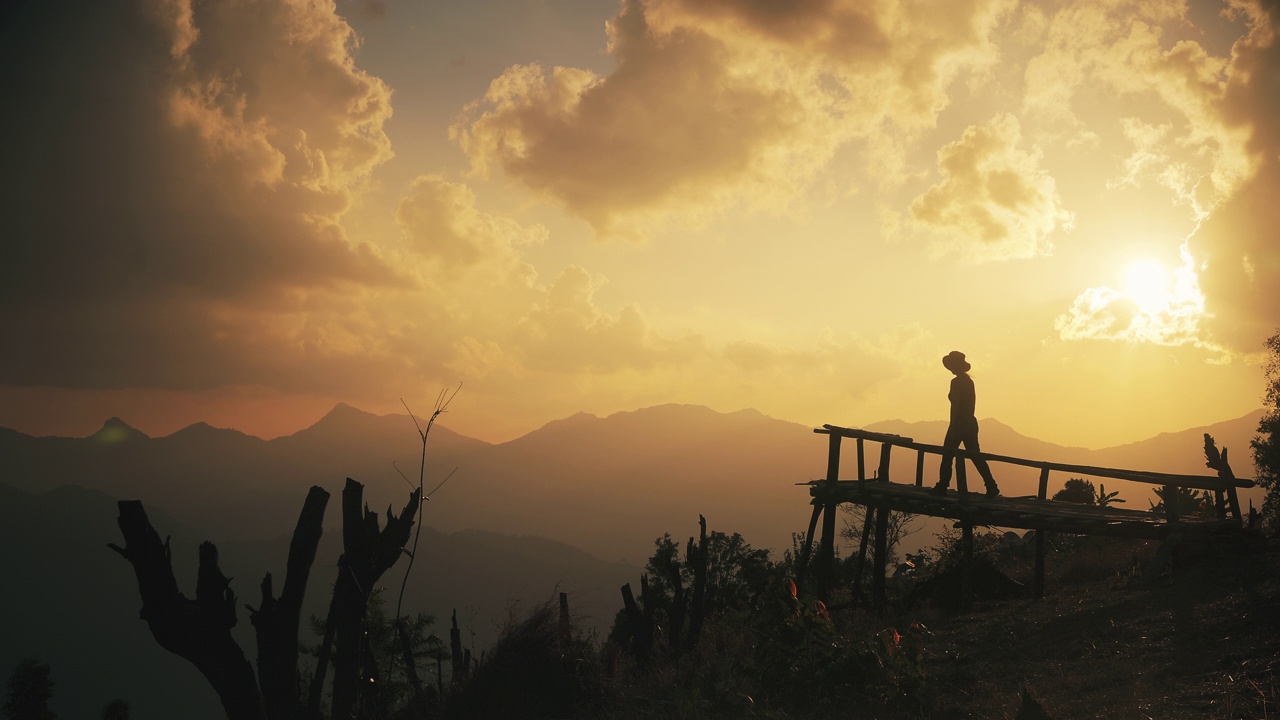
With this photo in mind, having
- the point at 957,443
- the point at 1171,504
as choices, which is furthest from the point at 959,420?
the point at 1171,504

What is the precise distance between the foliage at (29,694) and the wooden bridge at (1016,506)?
46408 mm

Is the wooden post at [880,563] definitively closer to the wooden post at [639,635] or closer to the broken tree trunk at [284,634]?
the wooden post at [639,635]

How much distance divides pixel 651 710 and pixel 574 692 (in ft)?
5.27

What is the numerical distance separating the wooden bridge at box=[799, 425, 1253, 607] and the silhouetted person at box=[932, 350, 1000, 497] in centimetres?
20

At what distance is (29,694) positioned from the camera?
39.2 m

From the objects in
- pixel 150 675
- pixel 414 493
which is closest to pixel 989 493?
pixel 414 493

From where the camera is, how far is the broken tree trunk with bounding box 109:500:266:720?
6.35 metres

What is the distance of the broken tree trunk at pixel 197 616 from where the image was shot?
6352 mm

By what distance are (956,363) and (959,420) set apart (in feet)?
3.70

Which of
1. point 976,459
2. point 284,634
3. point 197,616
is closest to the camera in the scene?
point 197,616

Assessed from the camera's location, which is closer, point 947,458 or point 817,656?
point 817,656

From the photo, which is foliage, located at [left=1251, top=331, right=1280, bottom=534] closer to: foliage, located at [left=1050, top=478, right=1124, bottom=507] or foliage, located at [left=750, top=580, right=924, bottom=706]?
foliage, located at [left=1050, top=478, right=1124, bottom=507]

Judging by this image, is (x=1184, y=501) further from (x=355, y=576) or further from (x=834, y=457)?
(x=355, y=576)

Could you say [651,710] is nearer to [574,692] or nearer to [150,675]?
[574,692]
